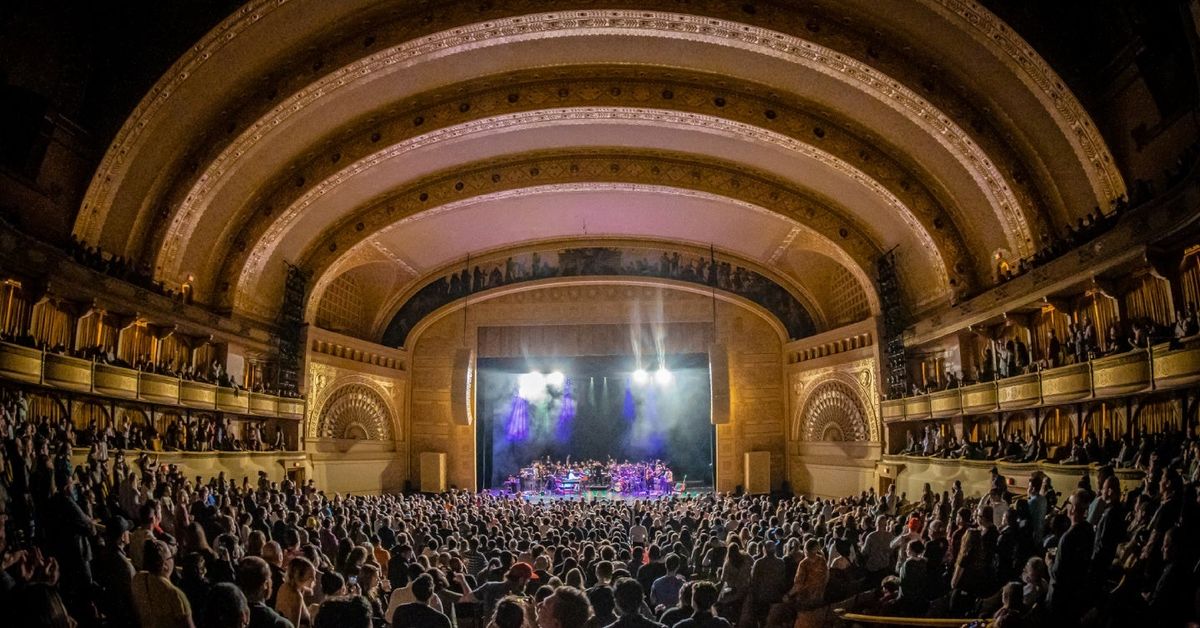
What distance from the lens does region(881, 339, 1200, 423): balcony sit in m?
9.33

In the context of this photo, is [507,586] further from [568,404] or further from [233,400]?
[568,404]

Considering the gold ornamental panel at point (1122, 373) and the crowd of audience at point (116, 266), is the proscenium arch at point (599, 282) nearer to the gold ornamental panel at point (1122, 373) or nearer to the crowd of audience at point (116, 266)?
the crowd of audience at point (116, 266)

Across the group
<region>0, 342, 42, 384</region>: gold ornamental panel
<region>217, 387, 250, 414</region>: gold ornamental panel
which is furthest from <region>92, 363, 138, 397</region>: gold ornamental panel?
<region>217, 387, 250, 414</region>: gold ornamental panel

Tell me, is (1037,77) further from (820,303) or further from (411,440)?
(411,440)

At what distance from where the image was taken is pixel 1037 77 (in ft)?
39.9

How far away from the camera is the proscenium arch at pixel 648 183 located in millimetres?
20406

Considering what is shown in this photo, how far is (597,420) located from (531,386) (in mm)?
3438

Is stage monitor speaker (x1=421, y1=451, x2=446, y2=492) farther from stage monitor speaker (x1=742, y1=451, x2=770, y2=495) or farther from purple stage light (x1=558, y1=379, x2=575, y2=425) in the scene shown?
→ stage monitor speaker (x1=742, y1=451, x2=770, y2=495)

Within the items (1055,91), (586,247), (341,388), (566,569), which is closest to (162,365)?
(341,388)

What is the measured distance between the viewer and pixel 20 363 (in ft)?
36.3

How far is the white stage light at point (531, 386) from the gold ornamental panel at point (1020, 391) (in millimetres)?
20547

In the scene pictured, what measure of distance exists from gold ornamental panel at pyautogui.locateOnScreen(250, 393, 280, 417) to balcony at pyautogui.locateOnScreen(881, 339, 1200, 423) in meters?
17.3

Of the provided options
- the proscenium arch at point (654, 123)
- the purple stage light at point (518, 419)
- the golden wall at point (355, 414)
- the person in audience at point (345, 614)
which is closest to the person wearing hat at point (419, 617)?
the person in audience at point (345, 614)

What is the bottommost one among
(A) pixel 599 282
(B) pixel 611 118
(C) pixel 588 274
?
(A) pixel 599 282
